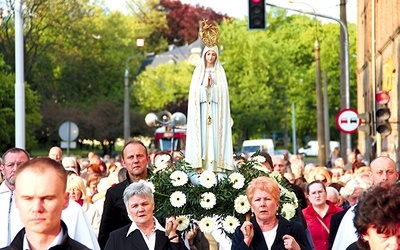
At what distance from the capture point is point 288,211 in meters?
11.7

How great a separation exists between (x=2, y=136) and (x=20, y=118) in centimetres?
2950

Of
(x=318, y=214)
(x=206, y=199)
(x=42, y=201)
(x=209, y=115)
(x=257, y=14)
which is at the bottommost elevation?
(x=318, y=214)

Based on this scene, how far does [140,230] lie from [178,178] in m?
2.94

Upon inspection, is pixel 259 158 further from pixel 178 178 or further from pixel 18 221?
pixel 18 221

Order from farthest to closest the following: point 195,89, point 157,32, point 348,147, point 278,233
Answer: point 157,32 < point 348,147 < point 195,89 < point 278,233

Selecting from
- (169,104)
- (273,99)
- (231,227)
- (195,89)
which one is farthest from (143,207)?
(169,104)

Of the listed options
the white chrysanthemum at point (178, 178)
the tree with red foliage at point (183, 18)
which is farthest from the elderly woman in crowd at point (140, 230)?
the tree with red foliage at point (183, 18)

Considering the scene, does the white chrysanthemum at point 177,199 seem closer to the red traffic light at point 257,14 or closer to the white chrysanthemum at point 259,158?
the white chrysanthemum at point 259,158

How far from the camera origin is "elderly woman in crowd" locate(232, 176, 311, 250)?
921cm

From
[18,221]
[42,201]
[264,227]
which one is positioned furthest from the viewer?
[264,227]

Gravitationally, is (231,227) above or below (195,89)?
below

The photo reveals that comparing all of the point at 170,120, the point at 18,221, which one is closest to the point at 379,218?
the point at 18,221

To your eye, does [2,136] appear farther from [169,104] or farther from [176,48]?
[176,48]

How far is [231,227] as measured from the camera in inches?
466
